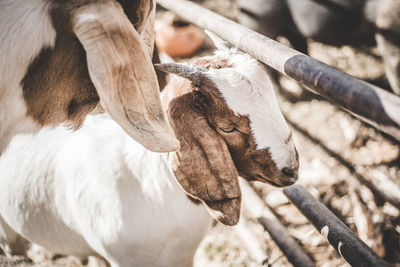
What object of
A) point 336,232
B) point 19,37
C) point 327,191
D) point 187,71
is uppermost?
point 19,37

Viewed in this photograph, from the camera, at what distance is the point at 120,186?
60.1 inches

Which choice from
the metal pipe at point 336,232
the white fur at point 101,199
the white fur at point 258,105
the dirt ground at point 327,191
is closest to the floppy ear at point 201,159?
the white fur at point 258,105

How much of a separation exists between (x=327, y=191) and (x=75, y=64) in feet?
8.03

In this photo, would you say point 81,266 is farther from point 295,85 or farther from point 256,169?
point 295,85

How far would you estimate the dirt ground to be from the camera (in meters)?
2.18

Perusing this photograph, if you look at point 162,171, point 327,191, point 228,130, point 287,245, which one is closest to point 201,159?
point 228,130

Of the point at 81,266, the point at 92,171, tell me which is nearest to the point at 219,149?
the point at 92,171

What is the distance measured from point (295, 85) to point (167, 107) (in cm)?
302

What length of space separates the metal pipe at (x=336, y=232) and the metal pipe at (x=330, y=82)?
0.77 m

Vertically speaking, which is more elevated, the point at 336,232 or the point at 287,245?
the point at 336,232

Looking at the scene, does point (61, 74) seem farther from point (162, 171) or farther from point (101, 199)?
point (101, 199)

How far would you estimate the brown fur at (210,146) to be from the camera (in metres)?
1.21

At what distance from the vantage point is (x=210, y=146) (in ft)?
3.99

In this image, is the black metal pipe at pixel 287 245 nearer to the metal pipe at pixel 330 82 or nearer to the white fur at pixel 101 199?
the white fur at pixel 101 199
